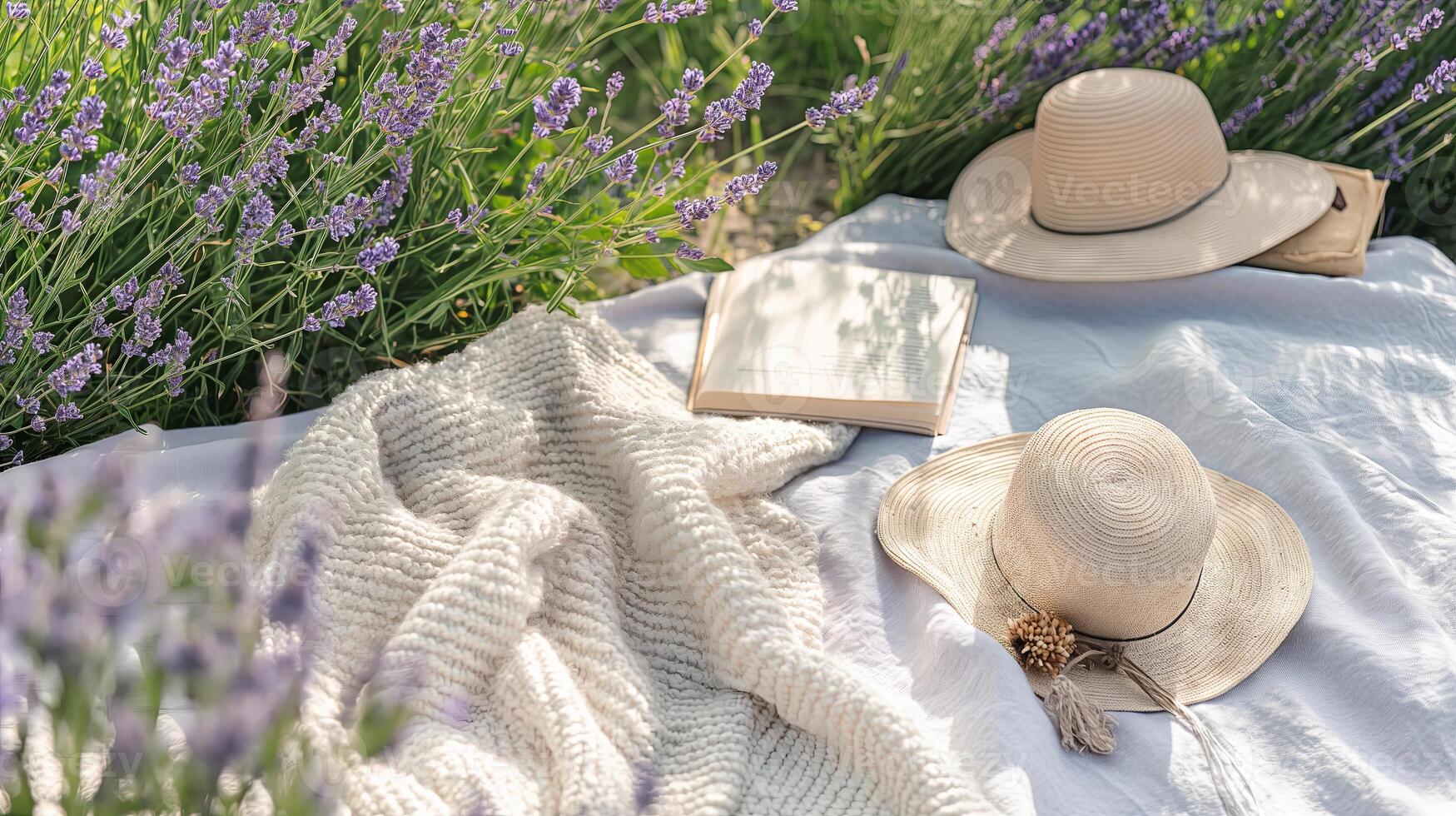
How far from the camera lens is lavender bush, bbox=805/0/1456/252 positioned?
223cm

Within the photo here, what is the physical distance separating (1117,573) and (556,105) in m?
0.90

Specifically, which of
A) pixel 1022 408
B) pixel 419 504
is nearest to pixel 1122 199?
pixel 1022 408

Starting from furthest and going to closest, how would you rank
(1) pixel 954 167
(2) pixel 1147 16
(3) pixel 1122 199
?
1. (1) pixel 954 167
2. (2) pixel 1147 16
3. (3) pixel 1122 199

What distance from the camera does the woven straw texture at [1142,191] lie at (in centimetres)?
195

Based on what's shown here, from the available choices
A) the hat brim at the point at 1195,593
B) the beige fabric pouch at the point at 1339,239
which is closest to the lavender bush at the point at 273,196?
the hat brim at the point at 1195,593

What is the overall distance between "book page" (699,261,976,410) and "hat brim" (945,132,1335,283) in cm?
12

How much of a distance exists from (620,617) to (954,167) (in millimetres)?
1375

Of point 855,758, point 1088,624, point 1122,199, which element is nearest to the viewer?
point 855,758

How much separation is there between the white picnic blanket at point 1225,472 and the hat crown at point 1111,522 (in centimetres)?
12

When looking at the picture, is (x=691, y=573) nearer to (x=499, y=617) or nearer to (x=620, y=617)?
(x=620, y=617)

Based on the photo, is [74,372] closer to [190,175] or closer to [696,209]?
[190,175]

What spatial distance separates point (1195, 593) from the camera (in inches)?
59.2

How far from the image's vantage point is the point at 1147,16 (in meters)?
2.24

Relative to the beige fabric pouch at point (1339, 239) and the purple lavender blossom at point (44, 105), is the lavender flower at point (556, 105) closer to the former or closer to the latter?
the purple lavender blossom at point (44, 105)
